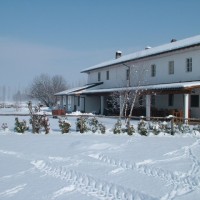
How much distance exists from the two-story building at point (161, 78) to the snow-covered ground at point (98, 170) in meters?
10.1

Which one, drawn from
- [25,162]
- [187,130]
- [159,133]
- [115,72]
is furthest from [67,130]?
[115,72]

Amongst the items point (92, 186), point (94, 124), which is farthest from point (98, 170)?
point (94, 124)

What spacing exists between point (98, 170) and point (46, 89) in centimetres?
5479

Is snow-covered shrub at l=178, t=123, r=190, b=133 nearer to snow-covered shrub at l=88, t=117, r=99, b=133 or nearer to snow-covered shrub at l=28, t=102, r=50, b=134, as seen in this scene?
snow-covered shrub at l=88, t=117, r=99, b=133

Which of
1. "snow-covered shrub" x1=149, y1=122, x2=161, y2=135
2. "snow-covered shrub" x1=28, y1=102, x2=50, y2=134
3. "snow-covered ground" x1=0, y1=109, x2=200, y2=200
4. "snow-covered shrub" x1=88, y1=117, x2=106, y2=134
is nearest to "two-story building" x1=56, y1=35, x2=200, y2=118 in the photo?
"snow-covered shrub" x1=149, y1=122, x2=161, y2=135

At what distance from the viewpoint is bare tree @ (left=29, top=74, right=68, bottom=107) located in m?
60.0

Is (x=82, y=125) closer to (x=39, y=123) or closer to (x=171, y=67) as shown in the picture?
(x=39, y=123)

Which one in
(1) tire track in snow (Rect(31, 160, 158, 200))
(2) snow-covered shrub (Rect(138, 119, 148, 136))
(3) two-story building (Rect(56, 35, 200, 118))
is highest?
(3) two-story building (Rect(56, 35, 200, 118))

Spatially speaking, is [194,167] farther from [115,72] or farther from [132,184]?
[115,72]

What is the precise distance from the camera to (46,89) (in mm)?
61875

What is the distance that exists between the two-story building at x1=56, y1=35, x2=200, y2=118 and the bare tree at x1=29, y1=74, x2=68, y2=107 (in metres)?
24.1

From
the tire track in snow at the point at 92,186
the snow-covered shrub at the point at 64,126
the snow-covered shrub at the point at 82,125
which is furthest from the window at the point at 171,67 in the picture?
the tire track in snow at the point at 92,186

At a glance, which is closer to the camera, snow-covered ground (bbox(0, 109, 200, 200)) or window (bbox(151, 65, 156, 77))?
snow-covered ground (bbox(0, 109, 200, 200))

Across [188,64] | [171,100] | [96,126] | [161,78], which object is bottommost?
[96,126]
